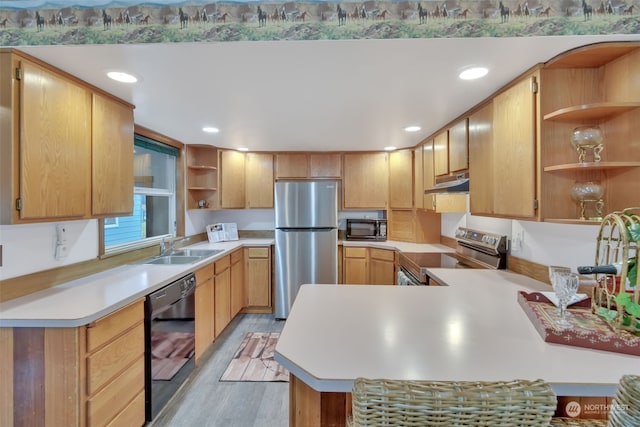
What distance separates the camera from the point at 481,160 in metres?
1.98

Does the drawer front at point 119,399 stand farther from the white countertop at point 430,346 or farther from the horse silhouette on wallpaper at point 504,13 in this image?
the horse silhouette on wallpaper at point 504,13

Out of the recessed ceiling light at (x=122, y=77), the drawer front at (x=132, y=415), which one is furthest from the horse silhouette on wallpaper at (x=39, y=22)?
the drawer front at (x=132, y=415)

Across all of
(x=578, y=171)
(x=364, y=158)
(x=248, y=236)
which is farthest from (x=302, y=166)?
(x=578, y=171)

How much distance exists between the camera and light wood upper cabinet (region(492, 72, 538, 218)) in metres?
1.50

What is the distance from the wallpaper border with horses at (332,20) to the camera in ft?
4.00

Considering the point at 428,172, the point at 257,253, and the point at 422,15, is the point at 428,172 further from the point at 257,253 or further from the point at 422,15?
the point at 257,253

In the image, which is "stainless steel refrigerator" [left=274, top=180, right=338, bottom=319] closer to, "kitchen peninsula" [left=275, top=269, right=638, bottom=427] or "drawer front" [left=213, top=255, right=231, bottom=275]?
"drawer front" [left=213, top=255, right=231, bottom=275]

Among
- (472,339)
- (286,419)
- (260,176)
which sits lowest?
(286,419)

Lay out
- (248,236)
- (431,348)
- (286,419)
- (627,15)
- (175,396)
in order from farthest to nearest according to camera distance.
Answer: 1. (248,236)
2. (175,396)
3. (286,419)
4. (627,15)
5. (431,348)

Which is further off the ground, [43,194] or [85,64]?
[85,64]

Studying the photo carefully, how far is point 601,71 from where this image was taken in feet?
4.68

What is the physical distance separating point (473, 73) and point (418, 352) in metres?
1.43

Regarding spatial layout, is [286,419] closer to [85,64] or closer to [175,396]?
[175,396]

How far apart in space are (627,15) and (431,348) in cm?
165
